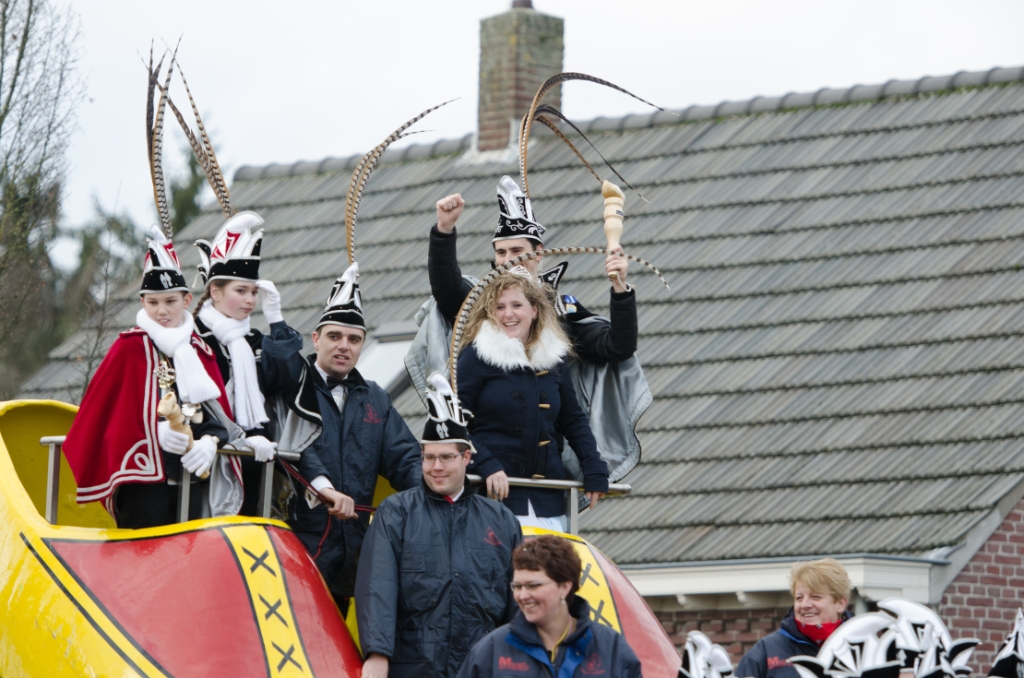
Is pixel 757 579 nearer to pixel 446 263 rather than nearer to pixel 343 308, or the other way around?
pixel 446 263

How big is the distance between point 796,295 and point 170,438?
30.5 feet

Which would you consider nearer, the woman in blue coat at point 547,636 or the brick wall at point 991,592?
the woman in blue coat at point 547,636

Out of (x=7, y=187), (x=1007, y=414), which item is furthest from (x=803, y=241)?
(x=7, y=187)

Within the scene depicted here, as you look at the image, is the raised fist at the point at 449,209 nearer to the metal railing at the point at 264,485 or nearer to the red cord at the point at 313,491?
the metal railing at the point at 264,485

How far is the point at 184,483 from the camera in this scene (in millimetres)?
7461

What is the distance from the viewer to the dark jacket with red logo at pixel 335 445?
7.81 m

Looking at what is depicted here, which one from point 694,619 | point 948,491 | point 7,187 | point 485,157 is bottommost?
point 694,619

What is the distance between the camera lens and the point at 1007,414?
13547mm

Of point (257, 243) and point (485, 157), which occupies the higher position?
point (485, 157)

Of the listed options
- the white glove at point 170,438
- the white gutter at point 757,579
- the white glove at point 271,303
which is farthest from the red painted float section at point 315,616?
the white gutter at point 757,579

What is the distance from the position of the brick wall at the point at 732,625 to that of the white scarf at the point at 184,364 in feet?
21.6

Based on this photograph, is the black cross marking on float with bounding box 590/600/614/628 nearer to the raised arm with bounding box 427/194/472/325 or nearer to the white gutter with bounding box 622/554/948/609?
the raised arm with bounding box 427/194/472/325

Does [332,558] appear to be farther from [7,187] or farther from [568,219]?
[568,219]

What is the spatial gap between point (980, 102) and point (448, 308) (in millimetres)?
9525
